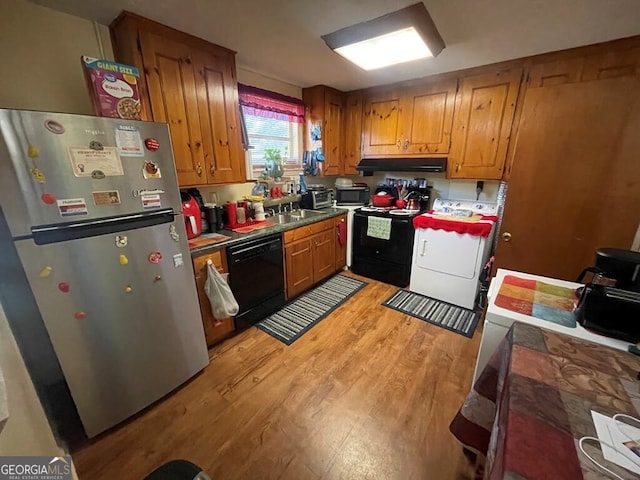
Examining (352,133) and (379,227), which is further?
(352,133)

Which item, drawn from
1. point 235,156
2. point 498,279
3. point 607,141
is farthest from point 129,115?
point 607,141

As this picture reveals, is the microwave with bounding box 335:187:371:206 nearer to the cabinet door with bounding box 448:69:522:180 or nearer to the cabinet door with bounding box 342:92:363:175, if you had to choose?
the cabinet door with bounding box 342:92:363:175

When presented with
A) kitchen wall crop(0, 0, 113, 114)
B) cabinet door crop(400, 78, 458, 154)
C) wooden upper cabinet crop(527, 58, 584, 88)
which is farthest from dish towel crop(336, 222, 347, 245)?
kitchen wall crop(0, 0, 113, 114)

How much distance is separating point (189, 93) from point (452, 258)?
2.71 meters

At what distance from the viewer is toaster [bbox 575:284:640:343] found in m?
0.96

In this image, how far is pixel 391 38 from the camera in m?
1.71

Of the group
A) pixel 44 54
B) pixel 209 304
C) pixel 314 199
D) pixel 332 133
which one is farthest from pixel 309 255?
pixel 44 54

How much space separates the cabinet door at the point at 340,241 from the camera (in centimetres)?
312

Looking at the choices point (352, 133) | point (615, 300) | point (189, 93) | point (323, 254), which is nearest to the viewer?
point (615, 300)

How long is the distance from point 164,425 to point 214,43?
2.59 m

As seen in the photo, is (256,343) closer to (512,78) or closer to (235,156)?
(235,156)

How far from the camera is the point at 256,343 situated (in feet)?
6.99

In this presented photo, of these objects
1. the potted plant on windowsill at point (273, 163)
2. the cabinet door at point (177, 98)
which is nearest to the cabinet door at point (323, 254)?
the potted plant on windowsill at point (273, 163)

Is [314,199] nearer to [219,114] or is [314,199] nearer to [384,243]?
[384,243]
